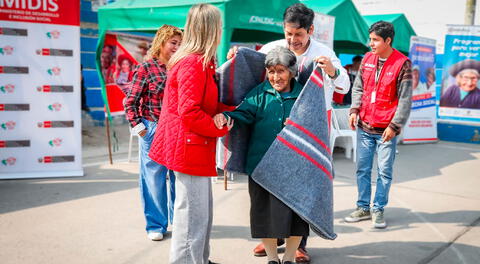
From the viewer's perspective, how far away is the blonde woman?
3.46 metres

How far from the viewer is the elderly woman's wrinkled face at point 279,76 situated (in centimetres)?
263

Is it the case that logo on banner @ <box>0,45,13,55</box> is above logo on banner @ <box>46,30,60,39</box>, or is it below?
below

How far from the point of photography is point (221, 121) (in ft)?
8.13

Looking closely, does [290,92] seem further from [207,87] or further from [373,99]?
[373,99]

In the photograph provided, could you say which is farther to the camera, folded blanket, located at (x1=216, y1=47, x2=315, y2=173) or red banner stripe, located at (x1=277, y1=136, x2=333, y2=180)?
folded blanket, located at (x1=216, y1=47, x2=315, y2=173)

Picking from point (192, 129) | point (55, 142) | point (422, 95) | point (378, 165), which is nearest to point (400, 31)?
point (422, 95)

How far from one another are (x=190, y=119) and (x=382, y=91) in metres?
2.29

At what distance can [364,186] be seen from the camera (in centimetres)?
418

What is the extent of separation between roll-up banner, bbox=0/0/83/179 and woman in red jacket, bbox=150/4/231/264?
326 cm

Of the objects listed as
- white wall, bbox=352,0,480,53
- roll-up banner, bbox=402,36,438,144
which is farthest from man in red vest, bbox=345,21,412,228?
white wall, bbox=352,0,480,53

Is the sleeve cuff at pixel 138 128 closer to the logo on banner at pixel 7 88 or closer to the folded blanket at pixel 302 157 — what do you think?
the folded blanket at pixel 302 157

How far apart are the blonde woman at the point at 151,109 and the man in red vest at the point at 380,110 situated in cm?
184

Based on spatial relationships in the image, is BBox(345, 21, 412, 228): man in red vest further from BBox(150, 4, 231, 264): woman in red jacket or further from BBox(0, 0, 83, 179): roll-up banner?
BBox(0, 0, 83, 179): roll-up banner

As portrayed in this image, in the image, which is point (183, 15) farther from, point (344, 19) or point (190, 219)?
point (344, 19)
